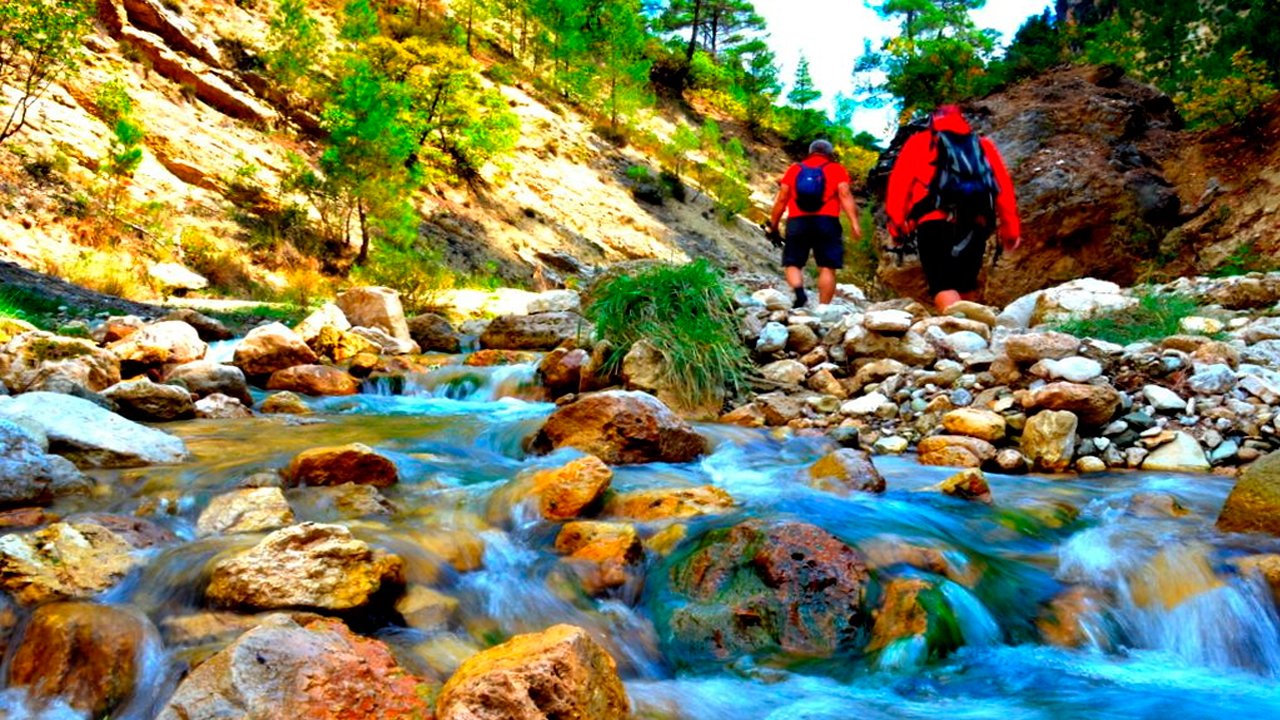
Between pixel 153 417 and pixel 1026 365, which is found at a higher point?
pixel 1026 365

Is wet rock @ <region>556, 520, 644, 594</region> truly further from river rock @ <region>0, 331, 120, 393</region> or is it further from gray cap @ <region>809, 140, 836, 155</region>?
gray cap @ <region>809, 140, 836, 155</region>

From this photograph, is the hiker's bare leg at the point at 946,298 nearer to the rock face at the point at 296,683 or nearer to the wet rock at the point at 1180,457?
the wet rock at the point at 1180,457

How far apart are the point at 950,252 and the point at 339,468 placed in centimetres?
525

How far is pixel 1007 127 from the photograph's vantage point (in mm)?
11297

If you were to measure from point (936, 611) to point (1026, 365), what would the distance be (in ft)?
9.53

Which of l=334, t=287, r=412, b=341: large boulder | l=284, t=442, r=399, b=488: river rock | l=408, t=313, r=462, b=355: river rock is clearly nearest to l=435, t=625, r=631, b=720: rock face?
l=284, t=442, r=399, b=488: river rock

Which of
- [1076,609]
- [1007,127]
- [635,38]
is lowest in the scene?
[1076,609]

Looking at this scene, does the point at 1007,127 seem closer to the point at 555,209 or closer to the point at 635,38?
the point at 555,209

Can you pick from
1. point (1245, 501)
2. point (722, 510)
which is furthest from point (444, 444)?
point (1245, 501)

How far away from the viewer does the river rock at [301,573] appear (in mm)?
2295

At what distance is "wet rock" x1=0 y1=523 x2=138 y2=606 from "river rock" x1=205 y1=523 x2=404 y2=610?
0.34 m

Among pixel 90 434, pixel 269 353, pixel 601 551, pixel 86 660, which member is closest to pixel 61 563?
pixel 86 660

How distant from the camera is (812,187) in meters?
7.57

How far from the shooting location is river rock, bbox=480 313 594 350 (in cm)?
898
